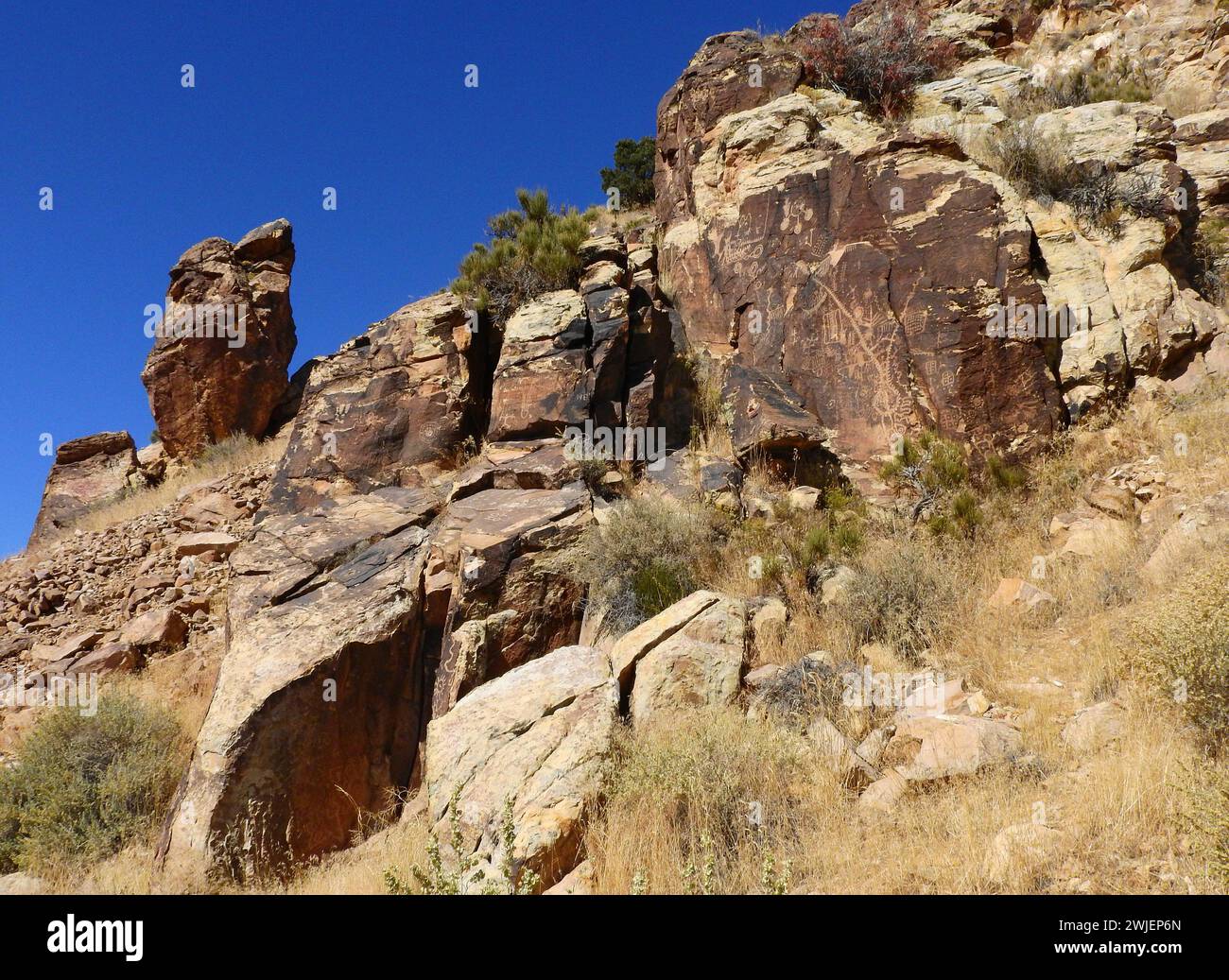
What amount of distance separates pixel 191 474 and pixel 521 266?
29.0ft

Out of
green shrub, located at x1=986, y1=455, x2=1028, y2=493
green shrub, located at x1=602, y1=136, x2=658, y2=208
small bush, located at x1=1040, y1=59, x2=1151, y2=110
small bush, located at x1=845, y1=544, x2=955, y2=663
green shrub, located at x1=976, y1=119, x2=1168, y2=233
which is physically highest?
green shrub, located at x1=602, y1=136, x2=658, y2=208

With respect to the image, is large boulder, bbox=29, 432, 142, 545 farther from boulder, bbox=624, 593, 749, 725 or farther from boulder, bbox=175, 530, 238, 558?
boulder, bbox=624, 593, 749, 725

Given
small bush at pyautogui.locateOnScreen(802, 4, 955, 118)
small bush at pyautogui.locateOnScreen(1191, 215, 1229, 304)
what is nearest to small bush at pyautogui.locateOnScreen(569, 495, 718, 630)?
small bush at pyautogui.locateOnScreen(1191, 215, 1229, 304)

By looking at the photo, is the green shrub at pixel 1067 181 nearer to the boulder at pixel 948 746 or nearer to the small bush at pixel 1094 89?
the small bush at pixel 1094 89

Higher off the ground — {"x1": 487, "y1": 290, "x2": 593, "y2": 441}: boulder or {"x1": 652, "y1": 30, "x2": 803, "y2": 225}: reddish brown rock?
{"x1": 652, "y1": 30, "x2": 803, "y2": 225}: reddish brown rock

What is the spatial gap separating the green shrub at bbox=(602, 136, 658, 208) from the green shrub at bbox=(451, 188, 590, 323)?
26.5 feet

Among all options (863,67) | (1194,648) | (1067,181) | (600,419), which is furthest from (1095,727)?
(863,67)

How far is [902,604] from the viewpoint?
5.59 metres

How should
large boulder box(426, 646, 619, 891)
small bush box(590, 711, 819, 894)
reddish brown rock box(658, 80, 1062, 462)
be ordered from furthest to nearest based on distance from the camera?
reddish brown rock box(658, 80, 1062, 462)
large boulder box(426, 646, 619, 891)
small bush box(590, 711, 819, 894)

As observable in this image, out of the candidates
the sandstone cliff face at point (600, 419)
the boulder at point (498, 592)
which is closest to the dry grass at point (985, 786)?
the sandstone cliff face at point (600, 419)

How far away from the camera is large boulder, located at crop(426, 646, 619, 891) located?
3600mm

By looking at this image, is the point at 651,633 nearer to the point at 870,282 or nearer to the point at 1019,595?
the point at 1019,595

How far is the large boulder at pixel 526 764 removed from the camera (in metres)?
3.60
